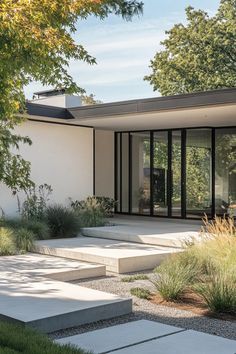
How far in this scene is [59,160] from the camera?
14.6 metres

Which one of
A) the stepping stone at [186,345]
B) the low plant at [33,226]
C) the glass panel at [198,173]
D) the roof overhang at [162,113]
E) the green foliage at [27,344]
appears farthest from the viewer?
the glass panel at [198,173]

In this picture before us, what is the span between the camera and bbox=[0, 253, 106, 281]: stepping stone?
23.9ft

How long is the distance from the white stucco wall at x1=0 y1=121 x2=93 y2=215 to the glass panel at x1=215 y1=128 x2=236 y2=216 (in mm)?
3935

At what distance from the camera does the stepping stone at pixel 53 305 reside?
4820 mm

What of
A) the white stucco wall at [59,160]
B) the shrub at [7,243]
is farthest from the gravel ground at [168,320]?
the white stucco wall at [59,160]

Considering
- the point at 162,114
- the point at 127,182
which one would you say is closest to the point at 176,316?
the point at 162,114

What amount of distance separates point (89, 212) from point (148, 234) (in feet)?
8.93

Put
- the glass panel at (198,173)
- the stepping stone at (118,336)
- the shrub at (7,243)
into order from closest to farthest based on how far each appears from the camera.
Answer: the stepping stone at (118,336), the shrub at (7,243), the glass panel at (198,173)

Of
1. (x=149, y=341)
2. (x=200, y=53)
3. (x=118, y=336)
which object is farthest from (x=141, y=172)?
(x=200, y=53)

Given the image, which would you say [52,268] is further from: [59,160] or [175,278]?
[59,160]

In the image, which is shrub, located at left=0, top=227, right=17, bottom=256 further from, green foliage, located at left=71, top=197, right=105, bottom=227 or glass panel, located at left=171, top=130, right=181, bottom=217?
glass panel, located at left=171, top=130, right=181, bottom=217

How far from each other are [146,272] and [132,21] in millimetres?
4717

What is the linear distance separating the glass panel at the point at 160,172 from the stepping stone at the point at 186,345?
11181mm

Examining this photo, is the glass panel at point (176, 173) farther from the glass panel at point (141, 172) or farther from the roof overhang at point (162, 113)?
the glass panel at point (141, 172)
